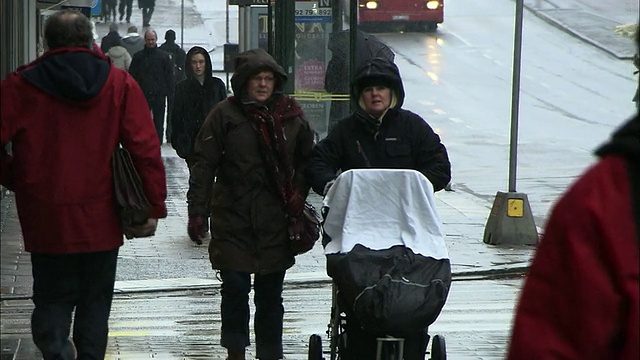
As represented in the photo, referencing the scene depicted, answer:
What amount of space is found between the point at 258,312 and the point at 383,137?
51.3 inches

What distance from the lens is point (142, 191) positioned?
5812mm

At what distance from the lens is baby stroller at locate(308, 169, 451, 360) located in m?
5.95

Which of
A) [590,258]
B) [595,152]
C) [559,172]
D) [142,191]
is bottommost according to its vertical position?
[559,172]

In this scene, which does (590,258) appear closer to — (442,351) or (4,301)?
(442,351)

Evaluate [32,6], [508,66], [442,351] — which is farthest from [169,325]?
[508,66]

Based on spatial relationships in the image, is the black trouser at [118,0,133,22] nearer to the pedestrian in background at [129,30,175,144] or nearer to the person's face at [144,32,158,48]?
the pedestrian in background at [129,30,175,144]

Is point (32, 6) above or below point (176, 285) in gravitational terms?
above

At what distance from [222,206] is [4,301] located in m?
3.38

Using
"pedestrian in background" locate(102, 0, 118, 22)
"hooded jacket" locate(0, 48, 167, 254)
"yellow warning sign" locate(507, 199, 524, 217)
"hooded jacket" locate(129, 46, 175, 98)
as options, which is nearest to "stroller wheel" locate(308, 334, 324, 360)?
"hooded jacket" locate(0, 48, 167, 254)

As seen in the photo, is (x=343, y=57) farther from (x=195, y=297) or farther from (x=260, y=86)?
(x=260, y=86)

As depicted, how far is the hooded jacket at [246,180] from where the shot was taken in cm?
702

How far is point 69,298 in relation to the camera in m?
5.84

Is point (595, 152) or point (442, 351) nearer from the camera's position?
point (595, 152)

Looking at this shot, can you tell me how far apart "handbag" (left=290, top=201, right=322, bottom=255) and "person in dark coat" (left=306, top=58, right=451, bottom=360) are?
440 mm
